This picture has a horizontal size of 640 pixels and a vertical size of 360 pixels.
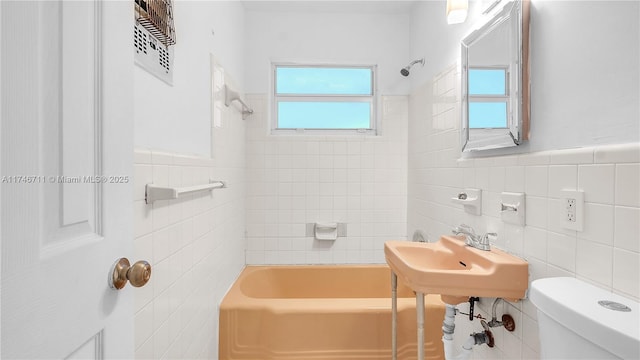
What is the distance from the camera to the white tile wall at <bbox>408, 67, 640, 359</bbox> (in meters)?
0.76

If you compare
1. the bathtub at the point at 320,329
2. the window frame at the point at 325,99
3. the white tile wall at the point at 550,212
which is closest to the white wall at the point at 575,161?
the white tile wall at the point at 550,212

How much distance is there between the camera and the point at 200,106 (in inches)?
56.1

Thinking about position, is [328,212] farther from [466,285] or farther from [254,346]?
[466,285]

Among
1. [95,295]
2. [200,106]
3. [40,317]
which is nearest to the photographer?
[40,317]

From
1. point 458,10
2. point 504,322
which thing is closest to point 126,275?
point 504,322

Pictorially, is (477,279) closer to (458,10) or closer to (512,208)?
(512,208)

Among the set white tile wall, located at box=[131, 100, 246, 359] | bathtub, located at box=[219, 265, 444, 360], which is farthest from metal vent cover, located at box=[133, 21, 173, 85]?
bathtub, located at box=[219, 265, 444, 360]

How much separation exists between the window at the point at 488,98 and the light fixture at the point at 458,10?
26cm

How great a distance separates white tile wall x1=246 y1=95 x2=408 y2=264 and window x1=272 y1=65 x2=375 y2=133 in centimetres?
14

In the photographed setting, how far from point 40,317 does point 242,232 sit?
1.95m

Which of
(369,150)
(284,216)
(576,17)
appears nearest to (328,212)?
(284,216)

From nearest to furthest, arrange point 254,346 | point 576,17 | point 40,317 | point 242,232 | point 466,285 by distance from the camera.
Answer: point 40,317
point 576,17
point 466,285
point 254,346
point 242,232

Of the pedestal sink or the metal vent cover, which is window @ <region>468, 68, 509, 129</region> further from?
the metal vent cover

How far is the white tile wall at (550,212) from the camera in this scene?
76 centimetres
